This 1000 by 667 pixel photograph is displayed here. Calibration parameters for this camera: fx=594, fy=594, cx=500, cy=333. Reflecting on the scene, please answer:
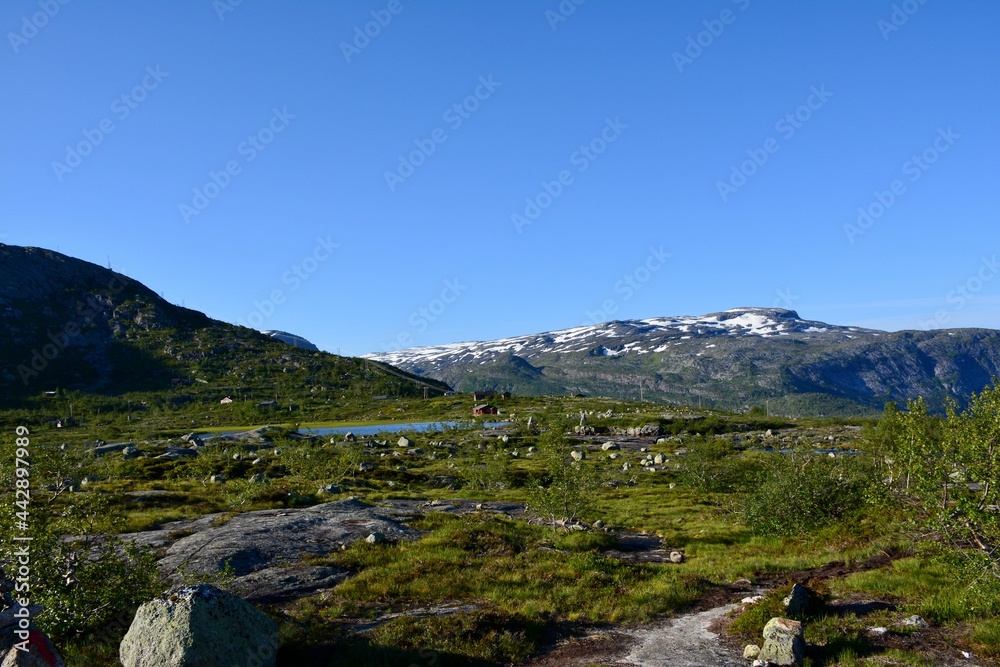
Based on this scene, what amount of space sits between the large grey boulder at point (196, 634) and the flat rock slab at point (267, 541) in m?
4.98

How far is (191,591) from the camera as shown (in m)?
13.4

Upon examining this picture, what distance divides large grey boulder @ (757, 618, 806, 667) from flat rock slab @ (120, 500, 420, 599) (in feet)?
47.9

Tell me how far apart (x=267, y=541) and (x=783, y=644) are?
69.5 ft

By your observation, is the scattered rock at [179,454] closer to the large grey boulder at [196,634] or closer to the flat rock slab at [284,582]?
the flat rock slab at [284,582]

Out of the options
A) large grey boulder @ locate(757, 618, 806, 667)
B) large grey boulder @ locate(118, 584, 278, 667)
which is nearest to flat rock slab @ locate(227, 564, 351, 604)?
large grey boulder @ locate(118, 584, 278, 667)

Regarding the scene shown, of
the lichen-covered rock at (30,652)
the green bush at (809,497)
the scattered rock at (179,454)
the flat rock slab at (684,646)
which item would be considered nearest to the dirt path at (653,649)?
the flat rock slab at (684,646)

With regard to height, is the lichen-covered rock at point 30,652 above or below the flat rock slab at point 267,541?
above

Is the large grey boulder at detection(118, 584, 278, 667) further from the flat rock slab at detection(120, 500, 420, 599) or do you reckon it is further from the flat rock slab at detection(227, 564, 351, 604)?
the flat rock slab at detection(227, 564, 351, 604)

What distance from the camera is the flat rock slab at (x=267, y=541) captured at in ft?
71.1

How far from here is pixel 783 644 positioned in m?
14.0

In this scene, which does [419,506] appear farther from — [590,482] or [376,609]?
[376,609]

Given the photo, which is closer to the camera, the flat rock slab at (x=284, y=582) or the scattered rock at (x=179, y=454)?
the flat rock slab at (x=284, y=582)

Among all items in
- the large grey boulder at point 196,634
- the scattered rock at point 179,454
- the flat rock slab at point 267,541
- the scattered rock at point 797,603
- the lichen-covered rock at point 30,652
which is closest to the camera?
the lichen-covered rock at point 30,652

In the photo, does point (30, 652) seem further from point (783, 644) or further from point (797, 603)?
point (797, 603)
